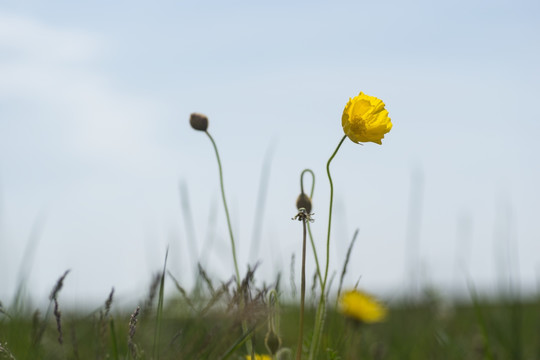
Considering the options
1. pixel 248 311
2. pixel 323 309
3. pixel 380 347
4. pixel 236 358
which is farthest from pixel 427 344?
pixel 248 311

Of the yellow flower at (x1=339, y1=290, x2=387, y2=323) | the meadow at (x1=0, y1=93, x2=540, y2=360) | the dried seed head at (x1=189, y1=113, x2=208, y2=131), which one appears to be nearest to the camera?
the meadow at (x1=0, y1=93, x2=540, y2=360)

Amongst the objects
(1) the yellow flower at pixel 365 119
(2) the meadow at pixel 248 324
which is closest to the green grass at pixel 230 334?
(2) the meadow at pixel 248 324

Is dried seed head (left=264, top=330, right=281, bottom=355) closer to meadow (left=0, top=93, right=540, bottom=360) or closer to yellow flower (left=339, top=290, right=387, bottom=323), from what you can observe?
meadow (left=0, top=93, right=540, bottom=360)

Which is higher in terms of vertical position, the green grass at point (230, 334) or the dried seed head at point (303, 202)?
the dried seed head at point (303, 202)

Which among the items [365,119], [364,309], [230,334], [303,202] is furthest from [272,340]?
[364,309]

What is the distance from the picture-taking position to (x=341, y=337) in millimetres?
1669

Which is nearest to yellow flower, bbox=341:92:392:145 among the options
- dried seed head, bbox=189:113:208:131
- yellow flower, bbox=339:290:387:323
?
dried seed head, bbox=189:113:208:131

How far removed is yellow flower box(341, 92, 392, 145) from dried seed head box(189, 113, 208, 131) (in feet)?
1.36

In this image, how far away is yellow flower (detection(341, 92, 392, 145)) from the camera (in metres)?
1.50

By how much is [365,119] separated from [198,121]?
477mm

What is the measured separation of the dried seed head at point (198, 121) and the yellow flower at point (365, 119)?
415 millimetres

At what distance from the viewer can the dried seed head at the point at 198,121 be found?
1721 mm

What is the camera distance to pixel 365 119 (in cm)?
151

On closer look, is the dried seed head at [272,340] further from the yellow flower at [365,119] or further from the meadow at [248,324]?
the yellow flower at [365,119]
